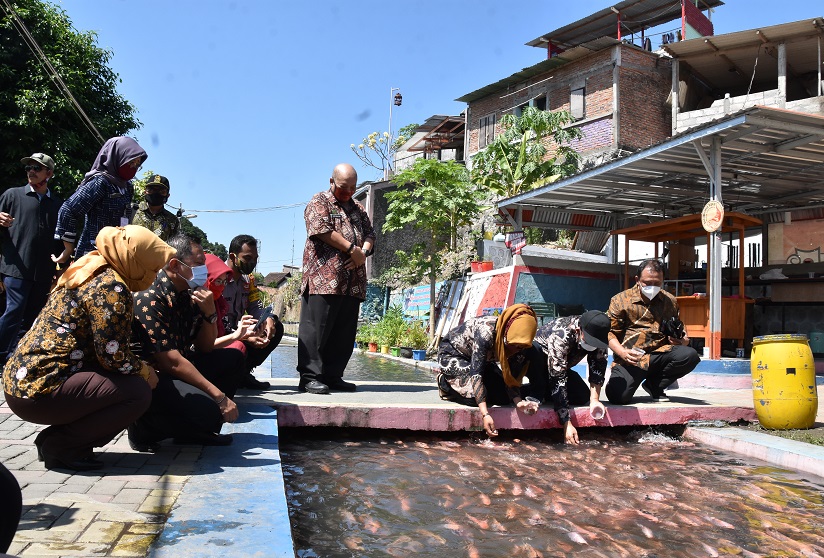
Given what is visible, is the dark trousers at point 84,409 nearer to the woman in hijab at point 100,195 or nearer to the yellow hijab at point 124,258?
the yellow hijab at point 124,258

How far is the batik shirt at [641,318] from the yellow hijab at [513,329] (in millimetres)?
1613

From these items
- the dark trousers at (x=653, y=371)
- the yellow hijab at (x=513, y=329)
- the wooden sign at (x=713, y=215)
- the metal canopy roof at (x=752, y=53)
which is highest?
the metal canopy roof at (x=752, y=53)

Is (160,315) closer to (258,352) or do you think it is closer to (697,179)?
(258,352)

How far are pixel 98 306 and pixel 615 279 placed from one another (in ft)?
41.8

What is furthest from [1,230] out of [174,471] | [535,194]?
[535,194]

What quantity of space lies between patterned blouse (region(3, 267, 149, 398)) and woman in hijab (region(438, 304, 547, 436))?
2.67 meters

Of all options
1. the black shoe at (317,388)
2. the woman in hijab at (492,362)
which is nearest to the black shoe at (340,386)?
the black shoe at (317,388)

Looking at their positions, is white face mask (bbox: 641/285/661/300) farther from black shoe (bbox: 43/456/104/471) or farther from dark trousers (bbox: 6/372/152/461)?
black shoe (bbox: 43/456/104/471)

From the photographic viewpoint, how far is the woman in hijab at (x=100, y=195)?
5.15 metres

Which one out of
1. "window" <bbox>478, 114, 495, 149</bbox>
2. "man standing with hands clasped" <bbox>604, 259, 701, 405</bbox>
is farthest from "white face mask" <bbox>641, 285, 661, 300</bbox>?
"window" <bbox>478, 114, 495, 149</bbox>

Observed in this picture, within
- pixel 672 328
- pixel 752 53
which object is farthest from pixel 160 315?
A: pixel 752 53

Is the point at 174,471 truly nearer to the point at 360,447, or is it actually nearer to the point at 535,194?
the point at 360,447

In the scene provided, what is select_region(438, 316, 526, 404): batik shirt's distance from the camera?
5004mm

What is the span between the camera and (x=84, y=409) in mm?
→ 2990
